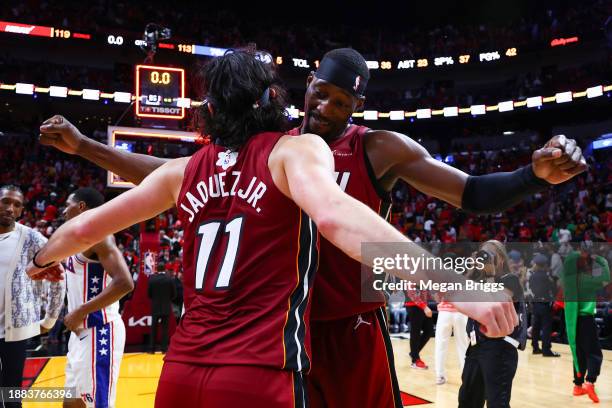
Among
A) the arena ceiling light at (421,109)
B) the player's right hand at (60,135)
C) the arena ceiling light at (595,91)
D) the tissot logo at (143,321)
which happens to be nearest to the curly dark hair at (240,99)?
the player's right hand at (60,135)

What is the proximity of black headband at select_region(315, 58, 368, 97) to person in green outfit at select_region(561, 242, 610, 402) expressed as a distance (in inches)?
239

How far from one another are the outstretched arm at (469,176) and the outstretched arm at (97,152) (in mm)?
1038

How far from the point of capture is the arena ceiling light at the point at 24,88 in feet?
74.3

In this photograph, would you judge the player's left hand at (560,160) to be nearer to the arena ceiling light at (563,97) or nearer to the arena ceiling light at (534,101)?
the arena ceiling light at (563,97)

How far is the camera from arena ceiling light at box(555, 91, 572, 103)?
25328 mm

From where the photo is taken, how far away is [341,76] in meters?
2.67

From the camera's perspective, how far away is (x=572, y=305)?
755 cm

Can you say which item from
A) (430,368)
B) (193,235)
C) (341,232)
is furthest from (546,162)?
(430,368)

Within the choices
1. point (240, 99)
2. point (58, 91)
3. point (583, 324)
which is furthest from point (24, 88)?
point (240, 99)

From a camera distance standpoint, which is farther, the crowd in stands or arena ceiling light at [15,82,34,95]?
the crowd in stands

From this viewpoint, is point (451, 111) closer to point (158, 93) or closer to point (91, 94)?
point (91, 94)

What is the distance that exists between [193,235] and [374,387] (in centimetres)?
115

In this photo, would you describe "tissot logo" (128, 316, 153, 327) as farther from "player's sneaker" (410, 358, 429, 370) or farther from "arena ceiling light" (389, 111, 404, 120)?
"arena ceiling light" (389, 111, 404, 120)

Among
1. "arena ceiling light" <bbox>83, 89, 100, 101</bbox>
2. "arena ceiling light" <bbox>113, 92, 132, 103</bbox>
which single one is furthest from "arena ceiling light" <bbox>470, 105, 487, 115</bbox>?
"arena ceiling light" <bbox>83, 89, 100, 101</bbox>
